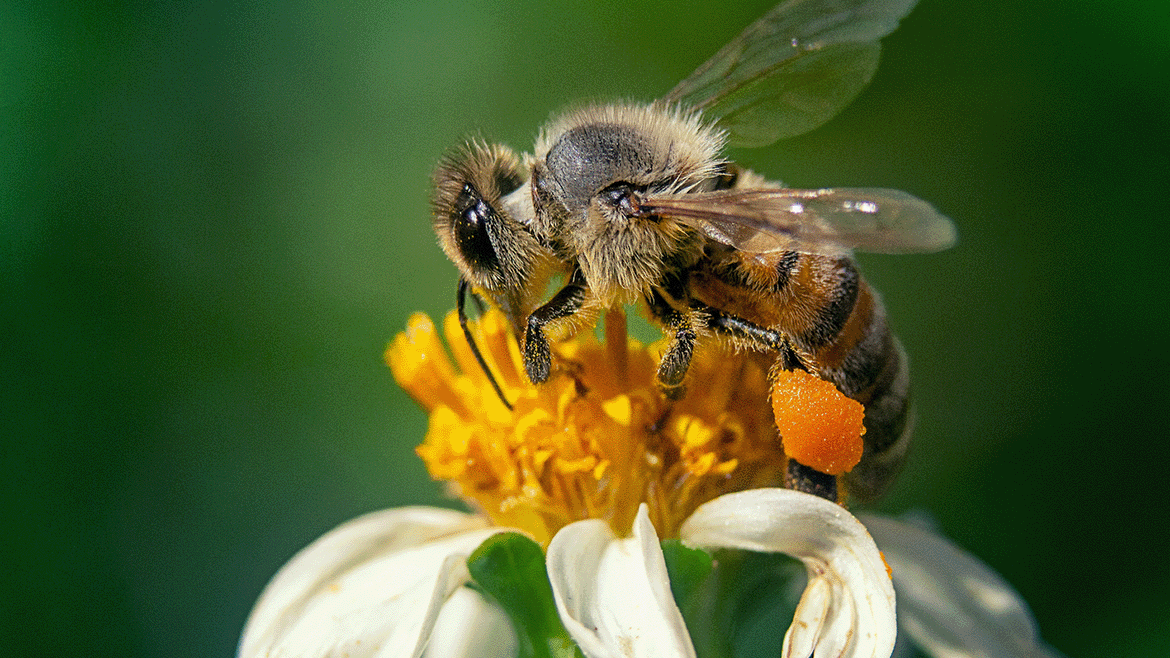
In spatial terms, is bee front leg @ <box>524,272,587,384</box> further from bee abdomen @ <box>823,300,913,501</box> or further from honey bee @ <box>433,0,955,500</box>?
bee abdomen @ <box>823,300,913,501</box>

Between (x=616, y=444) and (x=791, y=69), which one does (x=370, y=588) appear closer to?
(x=616, y=444)

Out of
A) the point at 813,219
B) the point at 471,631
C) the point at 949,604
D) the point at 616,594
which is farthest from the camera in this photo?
the point at 949,604

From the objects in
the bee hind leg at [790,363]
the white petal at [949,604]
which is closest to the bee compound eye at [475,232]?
the bee hind leg at [790,363]

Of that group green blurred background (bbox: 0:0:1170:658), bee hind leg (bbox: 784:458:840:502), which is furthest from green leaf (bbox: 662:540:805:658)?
green blurred background (bbox: 0:0:1170:658)

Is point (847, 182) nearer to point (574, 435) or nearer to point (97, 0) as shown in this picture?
point (574, 435)

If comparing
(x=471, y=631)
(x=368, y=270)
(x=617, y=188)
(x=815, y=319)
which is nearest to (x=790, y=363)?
(x=815, y=319)

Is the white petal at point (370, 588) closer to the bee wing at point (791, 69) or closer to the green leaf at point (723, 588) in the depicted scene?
the green leaf at point (723, 588)

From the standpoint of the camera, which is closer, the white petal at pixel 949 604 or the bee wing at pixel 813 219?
the bee wing at pixel 813 219
